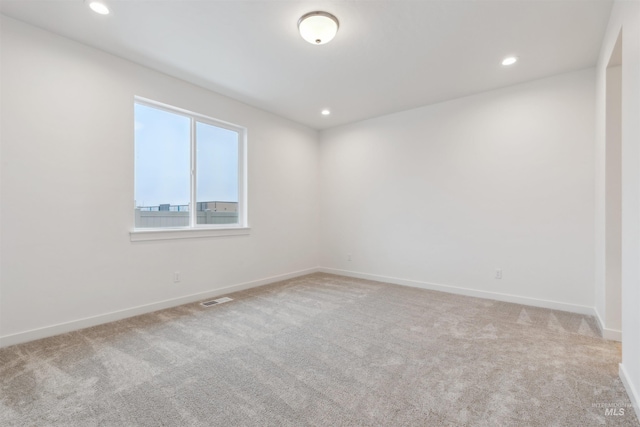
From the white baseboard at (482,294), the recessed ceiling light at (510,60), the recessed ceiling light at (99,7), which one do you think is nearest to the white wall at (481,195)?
the white baseboard at (482,294)

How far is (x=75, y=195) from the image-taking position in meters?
2.66

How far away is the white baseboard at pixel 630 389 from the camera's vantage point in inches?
60.0

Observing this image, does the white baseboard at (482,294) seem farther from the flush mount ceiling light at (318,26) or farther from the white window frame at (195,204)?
the flush mount ceiling light at (318,26)

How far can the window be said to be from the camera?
3.23m

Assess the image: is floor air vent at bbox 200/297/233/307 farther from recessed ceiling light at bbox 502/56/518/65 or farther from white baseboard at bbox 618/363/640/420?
recessed ceiling light at bbox 502/56/518/65

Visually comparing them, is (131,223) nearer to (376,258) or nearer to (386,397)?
(386,397)

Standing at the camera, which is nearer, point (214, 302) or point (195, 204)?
point (214, 302)

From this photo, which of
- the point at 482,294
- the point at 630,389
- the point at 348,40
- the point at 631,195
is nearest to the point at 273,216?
the point at 348,40

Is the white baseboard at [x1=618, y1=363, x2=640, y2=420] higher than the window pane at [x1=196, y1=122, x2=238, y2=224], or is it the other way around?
the window pane at [x1=196, y1=122, x2=238, y2=224]

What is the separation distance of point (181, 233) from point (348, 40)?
9.25 ft

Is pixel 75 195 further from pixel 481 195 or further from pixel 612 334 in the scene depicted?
pixel 612 334

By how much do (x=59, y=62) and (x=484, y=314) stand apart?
4936mm

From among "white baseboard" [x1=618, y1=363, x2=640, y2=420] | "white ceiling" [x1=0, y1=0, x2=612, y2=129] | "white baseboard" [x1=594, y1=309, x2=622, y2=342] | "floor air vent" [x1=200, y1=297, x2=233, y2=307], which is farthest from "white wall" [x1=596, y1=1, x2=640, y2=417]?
"floor air vent" [x1=200, y1=297, x2=233, y2=307]

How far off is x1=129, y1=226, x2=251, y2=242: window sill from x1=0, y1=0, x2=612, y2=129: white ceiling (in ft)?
6.02
